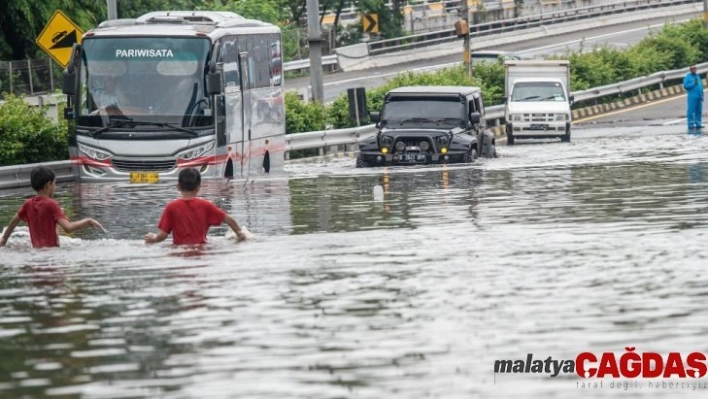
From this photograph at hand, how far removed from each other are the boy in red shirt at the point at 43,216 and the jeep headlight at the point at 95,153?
11.8 m

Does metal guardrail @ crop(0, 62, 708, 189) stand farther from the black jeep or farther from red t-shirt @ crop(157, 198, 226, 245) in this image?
red t-shirt @ crop(157, 198, 226, 245)

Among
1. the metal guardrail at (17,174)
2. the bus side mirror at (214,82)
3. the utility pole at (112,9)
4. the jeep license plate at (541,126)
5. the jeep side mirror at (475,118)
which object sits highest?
the utility pole at (112,9)

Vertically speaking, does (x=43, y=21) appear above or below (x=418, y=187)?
above

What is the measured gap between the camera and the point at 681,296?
12570 millimetres

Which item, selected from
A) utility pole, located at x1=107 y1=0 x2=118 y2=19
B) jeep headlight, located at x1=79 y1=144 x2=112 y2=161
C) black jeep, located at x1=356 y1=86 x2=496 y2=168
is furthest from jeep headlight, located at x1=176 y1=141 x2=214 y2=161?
utility pole, located at x1=107 y1=0 x2=118 y2=19

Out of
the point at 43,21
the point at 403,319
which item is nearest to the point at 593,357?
the point at 403,319

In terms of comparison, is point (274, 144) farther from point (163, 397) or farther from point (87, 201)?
point (163, 397)

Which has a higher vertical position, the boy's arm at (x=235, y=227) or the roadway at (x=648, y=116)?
the boy's arm at (x=235, y=227)

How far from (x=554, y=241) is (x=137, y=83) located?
45.1 feet

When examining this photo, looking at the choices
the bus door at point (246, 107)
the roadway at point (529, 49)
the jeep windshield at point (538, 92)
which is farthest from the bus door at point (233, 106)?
the roadway at point (529, 49)

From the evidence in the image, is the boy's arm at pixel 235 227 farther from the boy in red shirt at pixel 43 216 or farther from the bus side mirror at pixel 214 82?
the bus side mirror at pixel 214 82

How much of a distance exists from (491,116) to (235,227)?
1256 inches

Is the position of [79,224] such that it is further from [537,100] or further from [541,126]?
[537,100]

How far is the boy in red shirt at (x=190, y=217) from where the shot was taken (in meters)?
15.7
